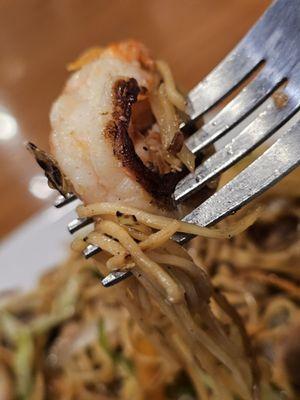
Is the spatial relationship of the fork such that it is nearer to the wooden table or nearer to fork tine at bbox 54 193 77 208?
fork tine at bbox 54 193 77 208

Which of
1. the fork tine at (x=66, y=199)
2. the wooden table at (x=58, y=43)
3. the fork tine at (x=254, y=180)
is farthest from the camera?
the wooden table at (x=58, y=43)

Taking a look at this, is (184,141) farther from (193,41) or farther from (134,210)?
(193,41)

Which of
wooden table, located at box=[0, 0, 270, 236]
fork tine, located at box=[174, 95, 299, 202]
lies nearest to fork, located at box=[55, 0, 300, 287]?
fork tine, located at box=[174, 95, 299, 202]

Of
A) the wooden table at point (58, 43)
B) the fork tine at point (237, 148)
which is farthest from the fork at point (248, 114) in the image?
the wooden table at point (58, 43)

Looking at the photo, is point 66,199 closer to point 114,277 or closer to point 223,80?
point 114,277

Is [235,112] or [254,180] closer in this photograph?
→ [254,180]

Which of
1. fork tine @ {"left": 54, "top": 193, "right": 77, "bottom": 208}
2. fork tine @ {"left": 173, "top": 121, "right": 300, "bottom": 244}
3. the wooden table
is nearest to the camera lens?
fork tine @ {"left": 173, "top": 121, "right": 300, "bottom": 244}

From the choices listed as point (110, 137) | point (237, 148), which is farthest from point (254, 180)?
point (110, 137)

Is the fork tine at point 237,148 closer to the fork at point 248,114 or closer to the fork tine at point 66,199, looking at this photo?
the fork at point 248,114
